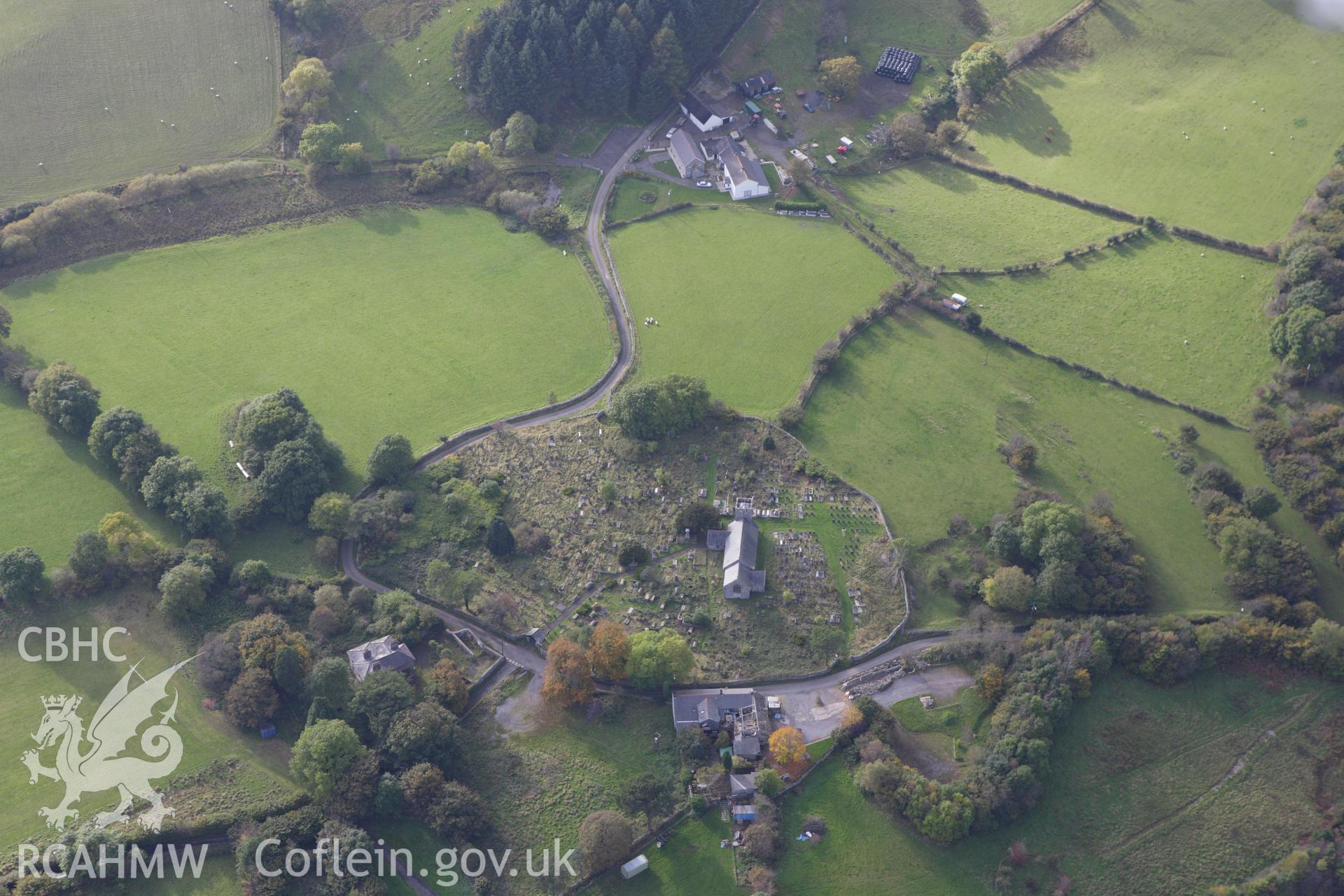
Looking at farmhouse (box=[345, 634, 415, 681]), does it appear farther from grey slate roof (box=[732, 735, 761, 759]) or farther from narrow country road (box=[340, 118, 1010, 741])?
grey slate roof (box=[732, 735, 761, 759])

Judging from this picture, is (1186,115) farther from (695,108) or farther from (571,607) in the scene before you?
(571,607)

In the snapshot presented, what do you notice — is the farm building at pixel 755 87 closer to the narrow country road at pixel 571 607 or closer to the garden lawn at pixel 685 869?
the narrow country road at pixel 571 607

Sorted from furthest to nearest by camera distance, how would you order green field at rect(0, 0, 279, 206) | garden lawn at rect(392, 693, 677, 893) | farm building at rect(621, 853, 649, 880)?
green field at rect(0, 0, 279, 206) < garden lawn at rect(392, 693, 677, 893) < farm building at rect(621, 853, 649, 880)

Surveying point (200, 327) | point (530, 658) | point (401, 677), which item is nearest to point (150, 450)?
point (200, 327)

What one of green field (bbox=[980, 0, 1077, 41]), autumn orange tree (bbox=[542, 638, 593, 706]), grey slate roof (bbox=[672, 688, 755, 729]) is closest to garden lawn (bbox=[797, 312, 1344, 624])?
grey slate roof (bbox=[672, 688, 755, 729])

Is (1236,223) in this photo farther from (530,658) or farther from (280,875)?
(280,875)

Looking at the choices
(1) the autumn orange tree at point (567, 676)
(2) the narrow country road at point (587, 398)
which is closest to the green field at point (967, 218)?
(2) the narrow country road at point (587, 398)
